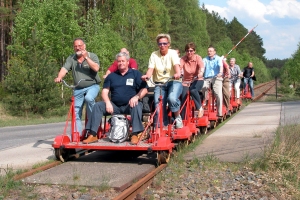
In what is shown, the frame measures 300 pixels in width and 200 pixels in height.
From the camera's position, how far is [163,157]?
8023 mm

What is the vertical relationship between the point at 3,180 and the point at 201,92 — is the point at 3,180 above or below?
below

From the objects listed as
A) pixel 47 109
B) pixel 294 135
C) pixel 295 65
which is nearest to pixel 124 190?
pixel 294 135

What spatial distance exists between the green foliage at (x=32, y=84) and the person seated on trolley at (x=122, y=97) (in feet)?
44.5

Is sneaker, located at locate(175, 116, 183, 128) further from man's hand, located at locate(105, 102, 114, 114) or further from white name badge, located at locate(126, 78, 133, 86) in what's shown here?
man's hand, located at locate(105, 102, 114, 114)

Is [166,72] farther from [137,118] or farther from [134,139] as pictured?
[134,139]

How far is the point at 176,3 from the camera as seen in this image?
66938 millimetres

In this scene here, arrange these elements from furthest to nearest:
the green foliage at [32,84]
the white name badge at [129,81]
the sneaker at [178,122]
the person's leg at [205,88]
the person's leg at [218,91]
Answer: the green foliage at [32,84], the person's leg at [218,91], the person's leg at [205,88], the sneaker at [178,122], the white name badge at [129,81]

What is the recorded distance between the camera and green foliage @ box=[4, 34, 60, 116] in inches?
869

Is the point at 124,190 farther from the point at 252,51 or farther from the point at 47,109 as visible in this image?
the point at 252,51

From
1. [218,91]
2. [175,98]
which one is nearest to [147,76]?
[175,98]

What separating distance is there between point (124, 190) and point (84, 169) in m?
1.47

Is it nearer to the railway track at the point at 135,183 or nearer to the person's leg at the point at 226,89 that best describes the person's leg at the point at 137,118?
the railway track at the point at 135,183

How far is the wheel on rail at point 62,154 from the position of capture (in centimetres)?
838

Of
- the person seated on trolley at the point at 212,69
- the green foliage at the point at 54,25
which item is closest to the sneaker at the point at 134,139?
the person seated on trolley at the point at 212,69
